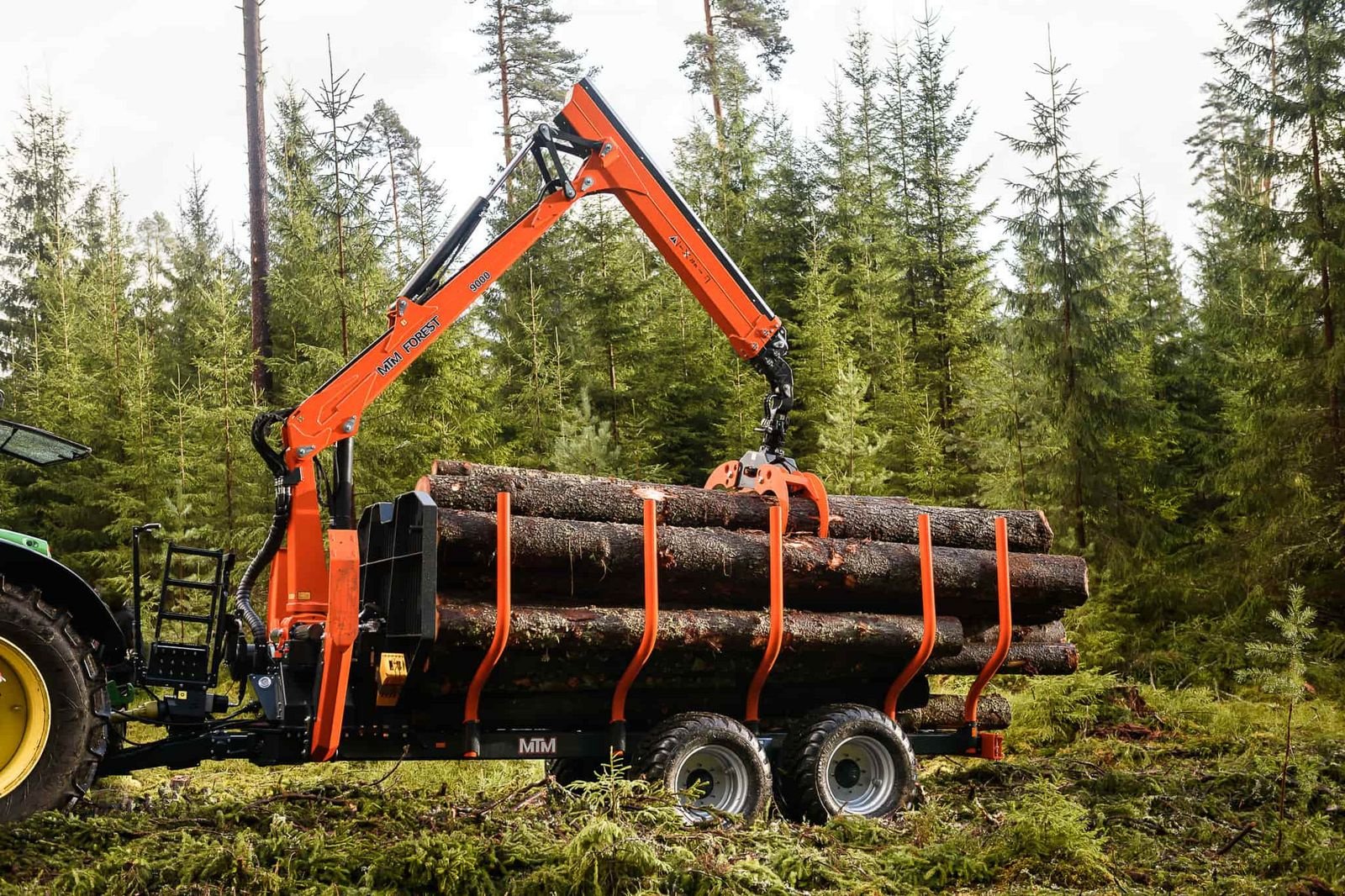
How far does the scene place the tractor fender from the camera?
20.3ft

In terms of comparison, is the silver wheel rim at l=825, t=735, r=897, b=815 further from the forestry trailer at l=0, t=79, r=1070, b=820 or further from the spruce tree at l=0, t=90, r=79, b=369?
the spruce tree at l=0, t=90, r=79, b=369

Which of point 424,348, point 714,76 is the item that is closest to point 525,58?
point 714,76

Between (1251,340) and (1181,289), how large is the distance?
13421 mm

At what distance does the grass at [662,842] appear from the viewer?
5.34 meters

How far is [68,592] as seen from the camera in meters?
6.40

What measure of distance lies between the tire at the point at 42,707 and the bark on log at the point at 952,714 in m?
6.14

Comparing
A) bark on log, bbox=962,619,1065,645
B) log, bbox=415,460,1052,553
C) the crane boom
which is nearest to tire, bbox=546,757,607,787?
log, bbox=415,460,1052,553

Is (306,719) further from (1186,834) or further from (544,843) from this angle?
(1186,834)

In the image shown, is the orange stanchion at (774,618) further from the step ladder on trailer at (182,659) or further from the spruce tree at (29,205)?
the spruce tree at (29,205)

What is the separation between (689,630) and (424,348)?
9.81 ft

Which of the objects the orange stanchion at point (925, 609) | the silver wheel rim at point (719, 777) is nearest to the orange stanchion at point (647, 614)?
the silver wheel rim at point (719, 777)

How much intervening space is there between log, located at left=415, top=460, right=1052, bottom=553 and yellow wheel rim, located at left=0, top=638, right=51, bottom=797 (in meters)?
2.51

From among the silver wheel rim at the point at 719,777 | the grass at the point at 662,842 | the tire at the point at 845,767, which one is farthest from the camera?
the tire at the point at 845,767

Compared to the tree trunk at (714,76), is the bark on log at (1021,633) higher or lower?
lower
